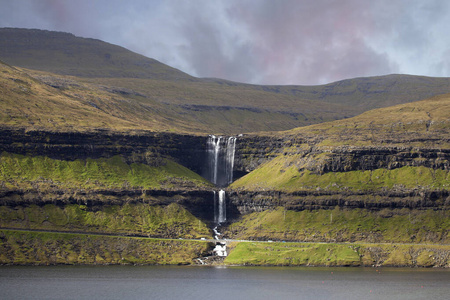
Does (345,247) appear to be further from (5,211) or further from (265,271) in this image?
(5,211)

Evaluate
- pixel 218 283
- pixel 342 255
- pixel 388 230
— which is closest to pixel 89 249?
pixel 218 283

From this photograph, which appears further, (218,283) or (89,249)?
(89,249)

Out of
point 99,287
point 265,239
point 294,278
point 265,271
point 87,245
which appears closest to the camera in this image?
point 99,287

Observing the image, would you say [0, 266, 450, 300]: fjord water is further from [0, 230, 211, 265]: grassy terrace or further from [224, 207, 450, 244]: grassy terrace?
[224, 207, 450, 244]: grassy terrace

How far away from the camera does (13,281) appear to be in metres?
140

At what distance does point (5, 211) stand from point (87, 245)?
30389 mm

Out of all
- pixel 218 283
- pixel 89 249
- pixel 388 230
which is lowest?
pixel 218 283

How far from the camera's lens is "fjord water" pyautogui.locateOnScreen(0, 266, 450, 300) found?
430 ft

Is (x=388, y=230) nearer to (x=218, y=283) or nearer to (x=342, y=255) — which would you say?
(x=342, y=255)

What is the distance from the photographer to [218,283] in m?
149

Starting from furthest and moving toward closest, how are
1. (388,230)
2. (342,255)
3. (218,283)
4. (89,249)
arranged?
(388,230)
(342,255)
(89,249)
(218,283)

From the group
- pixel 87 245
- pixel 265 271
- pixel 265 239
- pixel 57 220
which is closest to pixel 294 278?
pixel 265 271

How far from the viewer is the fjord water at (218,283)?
131000 millimetres

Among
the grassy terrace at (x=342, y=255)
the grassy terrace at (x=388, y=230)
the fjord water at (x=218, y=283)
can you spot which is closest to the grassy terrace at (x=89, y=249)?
the fjord water at (x=218, y=283)
